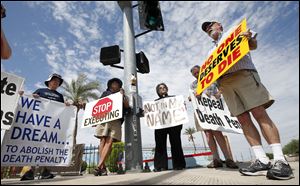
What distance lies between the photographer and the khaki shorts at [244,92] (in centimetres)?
267

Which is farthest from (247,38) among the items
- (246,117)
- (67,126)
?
(67,126)

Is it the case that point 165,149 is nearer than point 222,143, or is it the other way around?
point 222,143

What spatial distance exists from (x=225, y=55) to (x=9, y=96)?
3.28 metres

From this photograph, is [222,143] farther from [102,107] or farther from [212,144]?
[102,107]

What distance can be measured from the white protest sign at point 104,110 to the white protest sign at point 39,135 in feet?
0.98

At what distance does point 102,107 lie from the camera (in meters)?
4.44

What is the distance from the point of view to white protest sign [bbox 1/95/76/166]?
349cm

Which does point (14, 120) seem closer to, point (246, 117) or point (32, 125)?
point (32, 125)

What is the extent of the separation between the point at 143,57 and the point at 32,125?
2508 mm

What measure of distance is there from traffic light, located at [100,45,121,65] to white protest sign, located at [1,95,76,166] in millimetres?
1149

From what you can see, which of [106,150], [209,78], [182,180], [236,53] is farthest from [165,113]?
[182,180]

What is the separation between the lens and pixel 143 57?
494 centimetres

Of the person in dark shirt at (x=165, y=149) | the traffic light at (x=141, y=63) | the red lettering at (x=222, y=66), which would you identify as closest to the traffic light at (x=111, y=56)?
the traffic light at (x=141, y=63)

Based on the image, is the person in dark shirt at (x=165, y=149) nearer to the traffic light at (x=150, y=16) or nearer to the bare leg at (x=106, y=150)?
the bare leg at (x=106, y=150)
